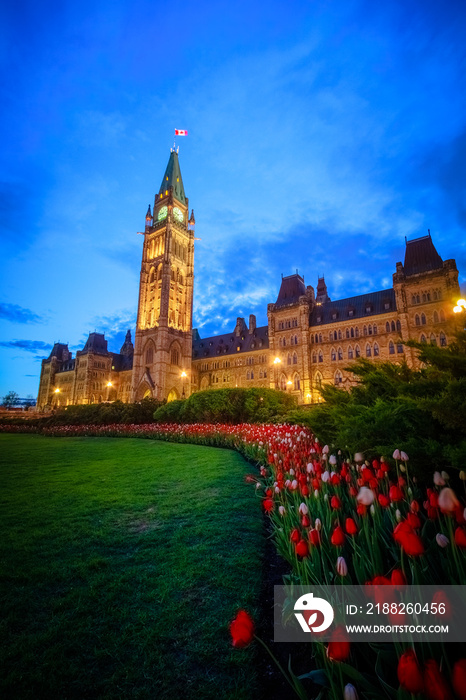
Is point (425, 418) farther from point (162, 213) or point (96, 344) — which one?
point (96, 344)

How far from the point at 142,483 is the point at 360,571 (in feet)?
21.3

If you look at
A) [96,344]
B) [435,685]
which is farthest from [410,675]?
[96,344]

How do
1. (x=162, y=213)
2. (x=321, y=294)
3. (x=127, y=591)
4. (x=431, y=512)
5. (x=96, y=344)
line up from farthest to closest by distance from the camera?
1. (x=96, y=344)
2. (x=162, y=213)
3. (x=321, y=294)
4. (x=127, y=591)
5. (x=431, y=512)

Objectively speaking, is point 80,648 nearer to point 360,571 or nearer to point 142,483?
point 360,571

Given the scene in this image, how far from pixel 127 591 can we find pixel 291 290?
184 ft

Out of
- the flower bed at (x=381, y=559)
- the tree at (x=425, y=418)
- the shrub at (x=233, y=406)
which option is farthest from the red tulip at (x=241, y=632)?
the shrub at (x=233, y=406)

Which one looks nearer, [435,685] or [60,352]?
[435,685]

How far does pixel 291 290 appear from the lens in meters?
56.9

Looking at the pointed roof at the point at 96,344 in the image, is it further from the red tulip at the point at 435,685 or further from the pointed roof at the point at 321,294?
the red tulip at the point at 435,685

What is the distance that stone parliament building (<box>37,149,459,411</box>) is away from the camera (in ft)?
138

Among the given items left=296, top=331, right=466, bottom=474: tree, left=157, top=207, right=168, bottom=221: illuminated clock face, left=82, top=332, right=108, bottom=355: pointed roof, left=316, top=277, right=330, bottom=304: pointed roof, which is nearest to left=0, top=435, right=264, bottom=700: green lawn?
left=296, top=331, right=466, bottom=474: tree

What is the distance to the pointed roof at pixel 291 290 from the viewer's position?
2192 inches

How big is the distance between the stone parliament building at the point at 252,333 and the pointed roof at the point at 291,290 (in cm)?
21

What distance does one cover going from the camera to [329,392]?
357 inches
